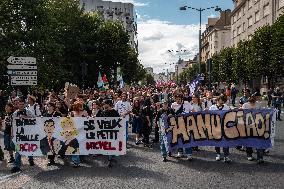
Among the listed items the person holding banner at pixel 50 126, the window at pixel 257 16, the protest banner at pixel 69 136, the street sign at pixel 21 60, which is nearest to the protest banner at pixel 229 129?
the protest banner at pixel 69 136

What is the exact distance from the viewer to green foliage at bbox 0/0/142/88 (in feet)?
112

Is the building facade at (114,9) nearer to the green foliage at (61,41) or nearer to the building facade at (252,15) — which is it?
the building facade at (252,15)

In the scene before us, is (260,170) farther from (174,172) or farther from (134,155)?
(134,155)

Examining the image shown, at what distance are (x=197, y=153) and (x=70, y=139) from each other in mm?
3999

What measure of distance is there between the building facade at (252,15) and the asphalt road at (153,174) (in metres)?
40.8

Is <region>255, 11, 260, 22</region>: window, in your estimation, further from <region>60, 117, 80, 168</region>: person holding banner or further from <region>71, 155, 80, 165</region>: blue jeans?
<region>71, 155, 80, 165</region>: blue jeans

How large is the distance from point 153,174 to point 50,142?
3.16 meters

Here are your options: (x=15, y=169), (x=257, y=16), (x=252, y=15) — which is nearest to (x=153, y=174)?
(x=15, y=169)

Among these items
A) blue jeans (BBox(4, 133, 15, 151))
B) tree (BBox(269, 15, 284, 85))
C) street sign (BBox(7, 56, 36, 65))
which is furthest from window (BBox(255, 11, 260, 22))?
blue jeans (BBox(4, 133, 15, 151))

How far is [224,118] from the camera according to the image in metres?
12.1

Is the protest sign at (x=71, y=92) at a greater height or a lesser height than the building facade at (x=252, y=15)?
lesser

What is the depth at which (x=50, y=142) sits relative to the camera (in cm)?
1178

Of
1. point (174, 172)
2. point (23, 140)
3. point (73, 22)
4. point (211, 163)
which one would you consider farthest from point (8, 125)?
point (73, 22)

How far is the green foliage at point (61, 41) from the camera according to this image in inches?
1344
